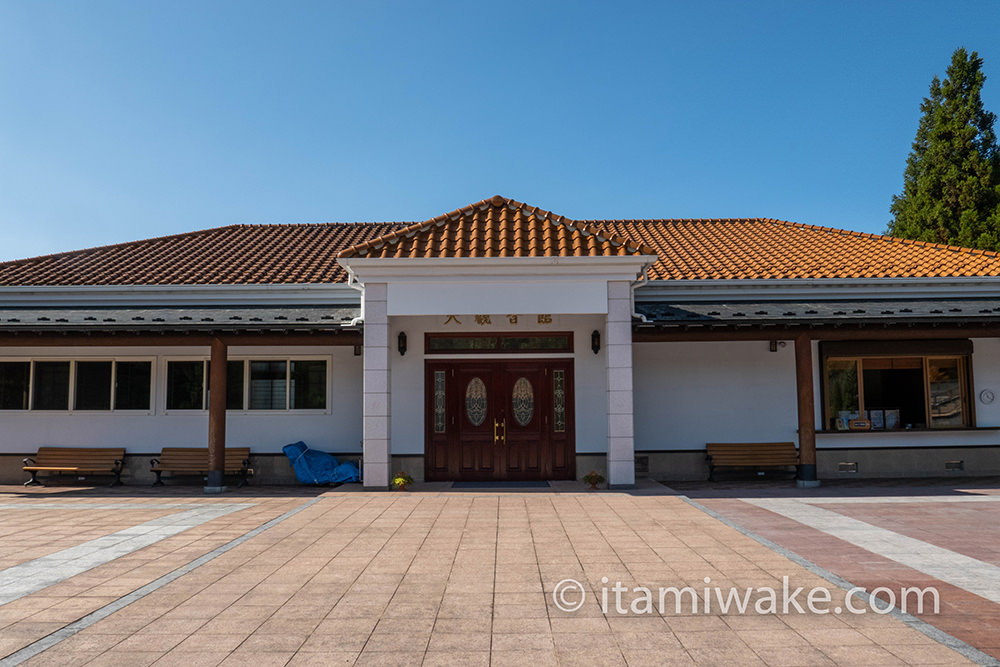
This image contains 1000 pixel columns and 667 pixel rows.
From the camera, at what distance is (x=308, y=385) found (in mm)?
13773

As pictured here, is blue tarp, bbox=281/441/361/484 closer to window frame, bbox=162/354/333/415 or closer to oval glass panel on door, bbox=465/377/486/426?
window frame, bbox=162/354/333/415

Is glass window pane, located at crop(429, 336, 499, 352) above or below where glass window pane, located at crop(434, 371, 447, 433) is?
above

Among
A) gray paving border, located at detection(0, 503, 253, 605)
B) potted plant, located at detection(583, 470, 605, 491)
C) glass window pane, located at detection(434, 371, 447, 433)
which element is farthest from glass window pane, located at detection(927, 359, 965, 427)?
gray paving border, located at detection(0, 503, 253, 605)

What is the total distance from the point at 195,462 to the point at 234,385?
169cm

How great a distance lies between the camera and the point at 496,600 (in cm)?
570

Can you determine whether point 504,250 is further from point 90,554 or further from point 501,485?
point 90,554

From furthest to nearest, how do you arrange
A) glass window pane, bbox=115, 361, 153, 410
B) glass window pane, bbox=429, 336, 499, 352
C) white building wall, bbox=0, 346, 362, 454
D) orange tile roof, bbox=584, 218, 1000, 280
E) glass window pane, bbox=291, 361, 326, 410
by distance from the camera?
orange tile roof, bbox=584, 218, 1000, 280, glass window pane, bbox=115, 361, 153, 410, glass window pane, bbox=291, 361, 326, 410, white building wall, bbox=0, 346, 362, 454, glass window pane, bbox=429, 336, 499, 352

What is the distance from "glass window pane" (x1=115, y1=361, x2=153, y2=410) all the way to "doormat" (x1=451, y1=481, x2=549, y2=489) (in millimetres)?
6771

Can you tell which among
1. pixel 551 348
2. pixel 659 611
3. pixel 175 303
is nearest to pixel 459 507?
pixel 551 348

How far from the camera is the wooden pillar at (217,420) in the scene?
12.3 meters

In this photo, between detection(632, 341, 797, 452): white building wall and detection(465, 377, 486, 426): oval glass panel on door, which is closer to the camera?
detection(465, 377, 486, 426): oval glass panel on door

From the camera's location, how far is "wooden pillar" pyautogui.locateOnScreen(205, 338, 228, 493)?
12.3m

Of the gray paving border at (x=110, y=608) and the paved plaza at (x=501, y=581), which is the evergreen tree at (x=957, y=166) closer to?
the paved plaza at (x=501, y=581)

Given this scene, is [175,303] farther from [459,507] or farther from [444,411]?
[459,507]
